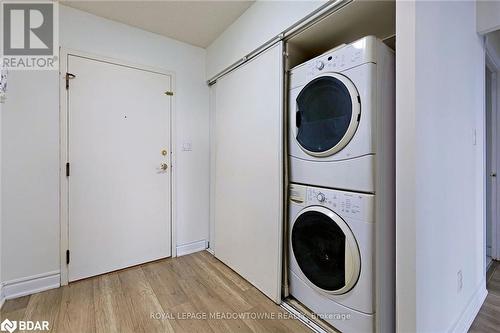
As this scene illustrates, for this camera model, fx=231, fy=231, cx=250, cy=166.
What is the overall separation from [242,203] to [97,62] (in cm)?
178

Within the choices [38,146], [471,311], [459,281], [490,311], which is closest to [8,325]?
[38,146]

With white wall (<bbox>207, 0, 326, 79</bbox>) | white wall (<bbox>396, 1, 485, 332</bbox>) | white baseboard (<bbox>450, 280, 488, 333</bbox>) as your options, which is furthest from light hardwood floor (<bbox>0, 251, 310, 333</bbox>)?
white wall (<bbox>207, 0, 326, 79</bbox>)

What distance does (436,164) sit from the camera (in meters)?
1.14

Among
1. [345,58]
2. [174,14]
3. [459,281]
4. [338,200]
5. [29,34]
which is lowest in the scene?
[459,281]

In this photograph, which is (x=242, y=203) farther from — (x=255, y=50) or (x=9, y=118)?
(x=9, y=118)

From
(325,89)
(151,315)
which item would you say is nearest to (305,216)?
(325,89)

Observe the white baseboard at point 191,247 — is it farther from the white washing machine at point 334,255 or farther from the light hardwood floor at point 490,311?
the light hardwood floor at point 490,311

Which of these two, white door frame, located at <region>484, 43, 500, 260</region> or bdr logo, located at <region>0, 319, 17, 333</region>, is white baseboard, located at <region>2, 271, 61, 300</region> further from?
white door frame, located at <region>484, 43, 500, 260</region>

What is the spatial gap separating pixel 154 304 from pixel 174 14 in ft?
7.68

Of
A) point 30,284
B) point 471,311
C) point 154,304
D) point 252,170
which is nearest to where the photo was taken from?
point 471,311

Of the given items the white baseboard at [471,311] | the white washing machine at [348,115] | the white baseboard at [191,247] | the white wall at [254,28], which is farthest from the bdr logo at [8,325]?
the white baseboard at [471,311]

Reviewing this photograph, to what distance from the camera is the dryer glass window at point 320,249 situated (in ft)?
4.35

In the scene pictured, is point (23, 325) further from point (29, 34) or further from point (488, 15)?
point (488, 15)

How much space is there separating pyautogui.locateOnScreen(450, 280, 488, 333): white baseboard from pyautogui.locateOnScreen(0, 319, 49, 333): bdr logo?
2.47 metres
